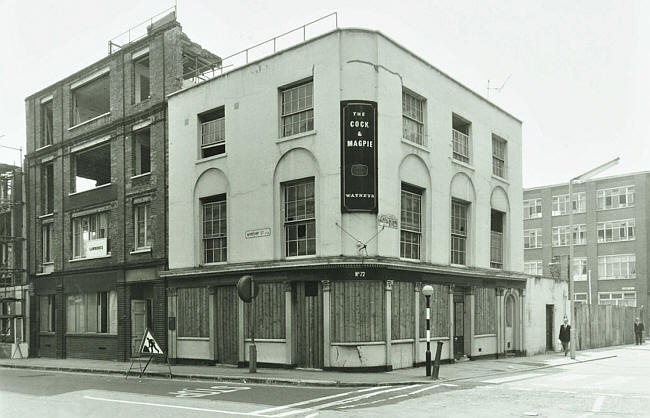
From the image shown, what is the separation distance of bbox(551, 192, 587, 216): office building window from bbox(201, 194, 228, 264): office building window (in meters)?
48.5

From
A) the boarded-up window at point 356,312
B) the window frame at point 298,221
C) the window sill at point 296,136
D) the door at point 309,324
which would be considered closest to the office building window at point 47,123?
the window sill at point 296,136

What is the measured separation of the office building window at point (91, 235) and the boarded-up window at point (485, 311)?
16239 millimetres

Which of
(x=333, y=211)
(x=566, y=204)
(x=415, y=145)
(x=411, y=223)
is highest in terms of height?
(x=566, y=204)

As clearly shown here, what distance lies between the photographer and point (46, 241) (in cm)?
3288

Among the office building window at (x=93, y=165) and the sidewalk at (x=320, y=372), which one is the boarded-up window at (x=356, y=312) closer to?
the sidewalk at (x=320, y=372)

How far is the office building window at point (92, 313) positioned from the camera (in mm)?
28297

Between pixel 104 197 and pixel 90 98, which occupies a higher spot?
pixel 90 98

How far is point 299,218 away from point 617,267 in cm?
4760

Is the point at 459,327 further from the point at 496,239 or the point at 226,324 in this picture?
the point at 226,324

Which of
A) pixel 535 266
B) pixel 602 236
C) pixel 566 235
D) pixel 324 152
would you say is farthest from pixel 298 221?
pixel 535 266

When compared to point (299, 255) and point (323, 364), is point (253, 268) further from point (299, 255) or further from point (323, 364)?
point (323, 364)

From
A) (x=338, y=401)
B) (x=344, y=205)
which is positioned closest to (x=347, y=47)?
(x=344, y=205)

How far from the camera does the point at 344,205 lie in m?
19.8

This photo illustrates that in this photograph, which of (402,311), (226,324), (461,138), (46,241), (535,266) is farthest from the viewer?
(535,266)
